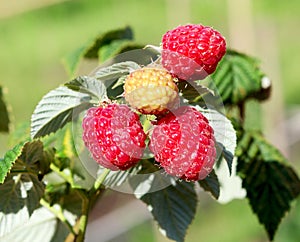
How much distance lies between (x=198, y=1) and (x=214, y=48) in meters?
8.99

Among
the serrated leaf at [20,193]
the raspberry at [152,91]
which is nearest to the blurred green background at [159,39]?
the serrated leaf at [20,193]

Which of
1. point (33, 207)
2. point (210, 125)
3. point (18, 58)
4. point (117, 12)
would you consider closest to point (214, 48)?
point (210, 125)

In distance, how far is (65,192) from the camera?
1.08 meters

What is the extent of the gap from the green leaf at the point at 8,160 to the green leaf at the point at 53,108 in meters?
0.04

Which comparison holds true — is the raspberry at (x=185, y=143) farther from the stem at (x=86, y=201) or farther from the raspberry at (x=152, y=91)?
the stem at (x=86, y=201)

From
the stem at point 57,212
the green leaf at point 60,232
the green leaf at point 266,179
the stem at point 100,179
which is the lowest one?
the green leaf at point 266,179

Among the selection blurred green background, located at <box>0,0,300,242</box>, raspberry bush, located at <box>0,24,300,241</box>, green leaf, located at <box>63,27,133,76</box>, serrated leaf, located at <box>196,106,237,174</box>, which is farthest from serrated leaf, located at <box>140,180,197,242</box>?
blurred green background, located at <box>0,0,300,242</box>

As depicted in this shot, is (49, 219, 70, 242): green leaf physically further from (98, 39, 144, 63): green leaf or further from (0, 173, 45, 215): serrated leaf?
(98, 39, 144, 63): green leaf

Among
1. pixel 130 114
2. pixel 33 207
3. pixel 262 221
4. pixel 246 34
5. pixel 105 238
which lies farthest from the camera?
pixel 246 34

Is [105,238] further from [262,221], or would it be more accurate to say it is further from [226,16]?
[226,16]

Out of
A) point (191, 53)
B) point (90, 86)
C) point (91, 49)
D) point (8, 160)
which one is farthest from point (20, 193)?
point (91, 49)

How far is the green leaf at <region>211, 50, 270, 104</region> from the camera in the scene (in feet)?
4.36

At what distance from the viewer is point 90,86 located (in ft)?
2.87

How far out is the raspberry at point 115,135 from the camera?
83 centimetres
